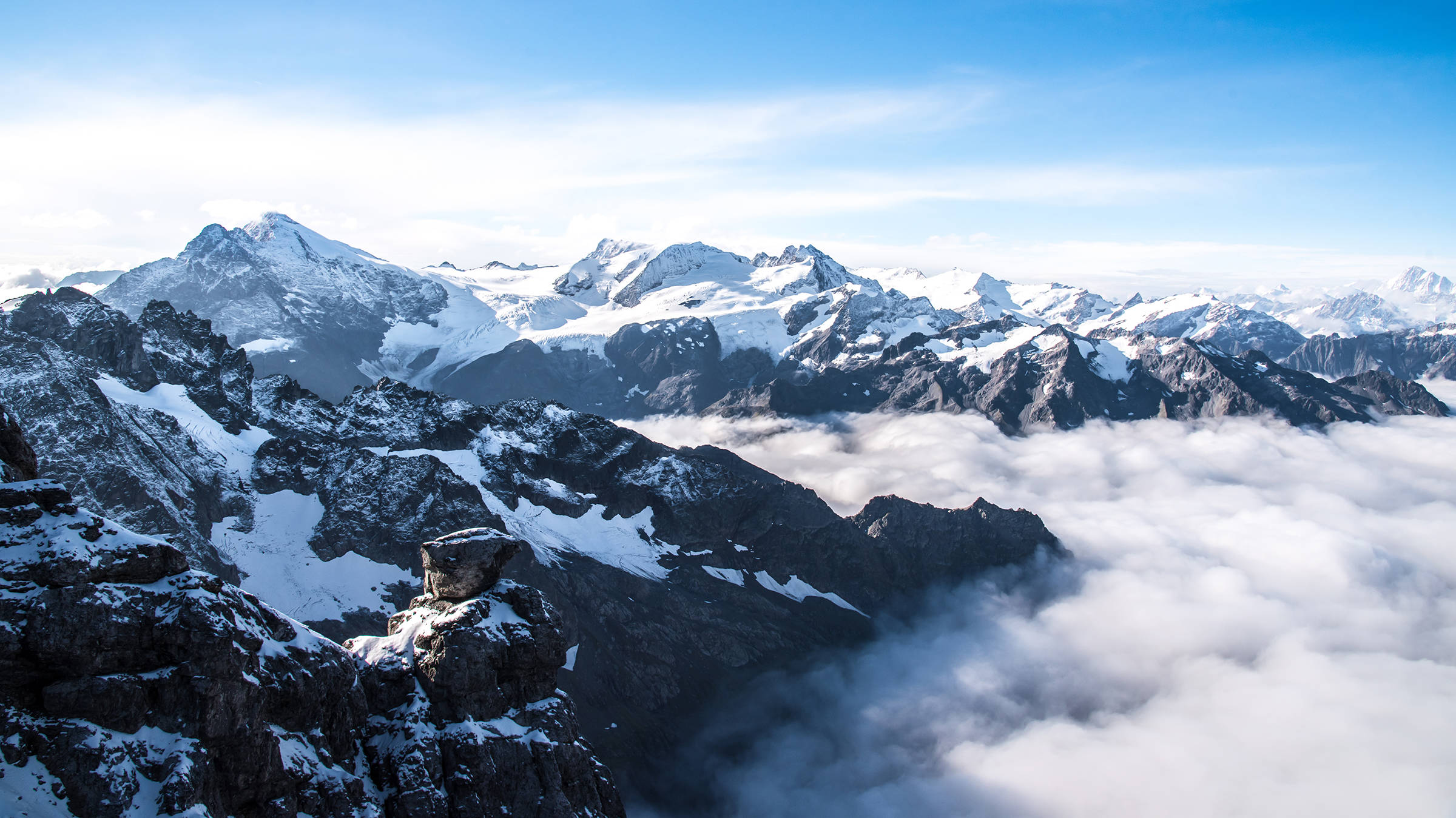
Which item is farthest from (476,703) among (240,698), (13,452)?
(13,452)

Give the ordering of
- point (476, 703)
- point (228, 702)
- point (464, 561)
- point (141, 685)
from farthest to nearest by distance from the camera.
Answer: point (464, 561) < point (476, 703) < point (228, 702) < point (141, 685)

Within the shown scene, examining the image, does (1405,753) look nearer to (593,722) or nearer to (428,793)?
(593,722)

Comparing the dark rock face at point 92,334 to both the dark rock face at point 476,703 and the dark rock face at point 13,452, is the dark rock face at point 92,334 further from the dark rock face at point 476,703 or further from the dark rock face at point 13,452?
the dark rock face at point 476,703

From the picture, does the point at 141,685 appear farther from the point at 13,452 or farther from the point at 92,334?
the point at 92,334

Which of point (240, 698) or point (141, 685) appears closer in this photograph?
point (141, 685)

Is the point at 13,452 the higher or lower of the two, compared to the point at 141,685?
higher

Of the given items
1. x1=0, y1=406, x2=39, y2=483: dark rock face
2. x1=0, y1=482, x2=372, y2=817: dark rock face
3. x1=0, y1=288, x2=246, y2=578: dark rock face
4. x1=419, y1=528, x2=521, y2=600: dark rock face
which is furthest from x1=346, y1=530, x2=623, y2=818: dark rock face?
x1=0, y1=288, x2=246, y2=578: dark rock face

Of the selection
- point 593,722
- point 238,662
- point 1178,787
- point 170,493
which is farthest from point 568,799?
point 1178,787

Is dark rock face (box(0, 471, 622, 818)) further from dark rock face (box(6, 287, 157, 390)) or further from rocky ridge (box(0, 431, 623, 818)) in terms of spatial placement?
dark rock face (box(6, 287, 157, 390))

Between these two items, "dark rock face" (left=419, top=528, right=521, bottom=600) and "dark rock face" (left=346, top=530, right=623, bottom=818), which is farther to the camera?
"dark rock face" (left=419, top=528, right=521, bottom=600)
